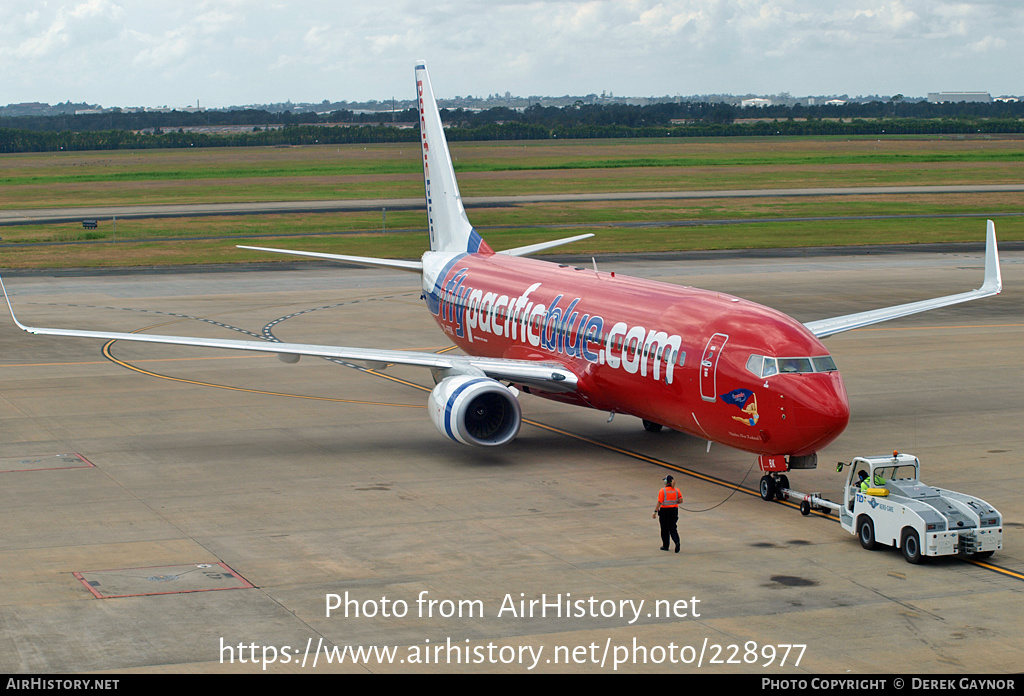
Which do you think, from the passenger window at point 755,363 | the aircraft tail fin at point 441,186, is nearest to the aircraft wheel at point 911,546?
the passenger window at point 755,363

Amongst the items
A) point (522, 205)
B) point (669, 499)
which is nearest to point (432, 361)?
point (669, 499)

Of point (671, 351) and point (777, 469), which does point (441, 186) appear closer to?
point (671, 351)

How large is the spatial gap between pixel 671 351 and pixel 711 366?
5.14 ft

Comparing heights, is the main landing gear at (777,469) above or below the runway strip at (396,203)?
below

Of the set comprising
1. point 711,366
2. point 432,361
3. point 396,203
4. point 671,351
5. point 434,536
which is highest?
point 396,203

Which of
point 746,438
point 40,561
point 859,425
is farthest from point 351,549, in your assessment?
point 859,425

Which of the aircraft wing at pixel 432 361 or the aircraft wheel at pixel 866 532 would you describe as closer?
the aircraft wheel at pixel 866 532

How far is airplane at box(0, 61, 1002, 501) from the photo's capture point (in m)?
27.8

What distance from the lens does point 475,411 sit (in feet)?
108

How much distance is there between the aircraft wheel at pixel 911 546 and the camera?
24.0 metres

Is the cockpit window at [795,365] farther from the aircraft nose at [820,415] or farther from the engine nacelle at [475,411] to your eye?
the engine nacelle at [475,411]

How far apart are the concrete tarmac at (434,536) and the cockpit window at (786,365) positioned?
10.8 ft

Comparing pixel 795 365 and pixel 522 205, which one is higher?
pixel 522 205

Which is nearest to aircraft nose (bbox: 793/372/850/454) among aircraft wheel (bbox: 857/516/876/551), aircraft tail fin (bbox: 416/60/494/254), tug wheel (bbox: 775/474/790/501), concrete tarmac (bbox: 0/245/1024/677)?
tug wheel (bbox: 775/474/790/501)
